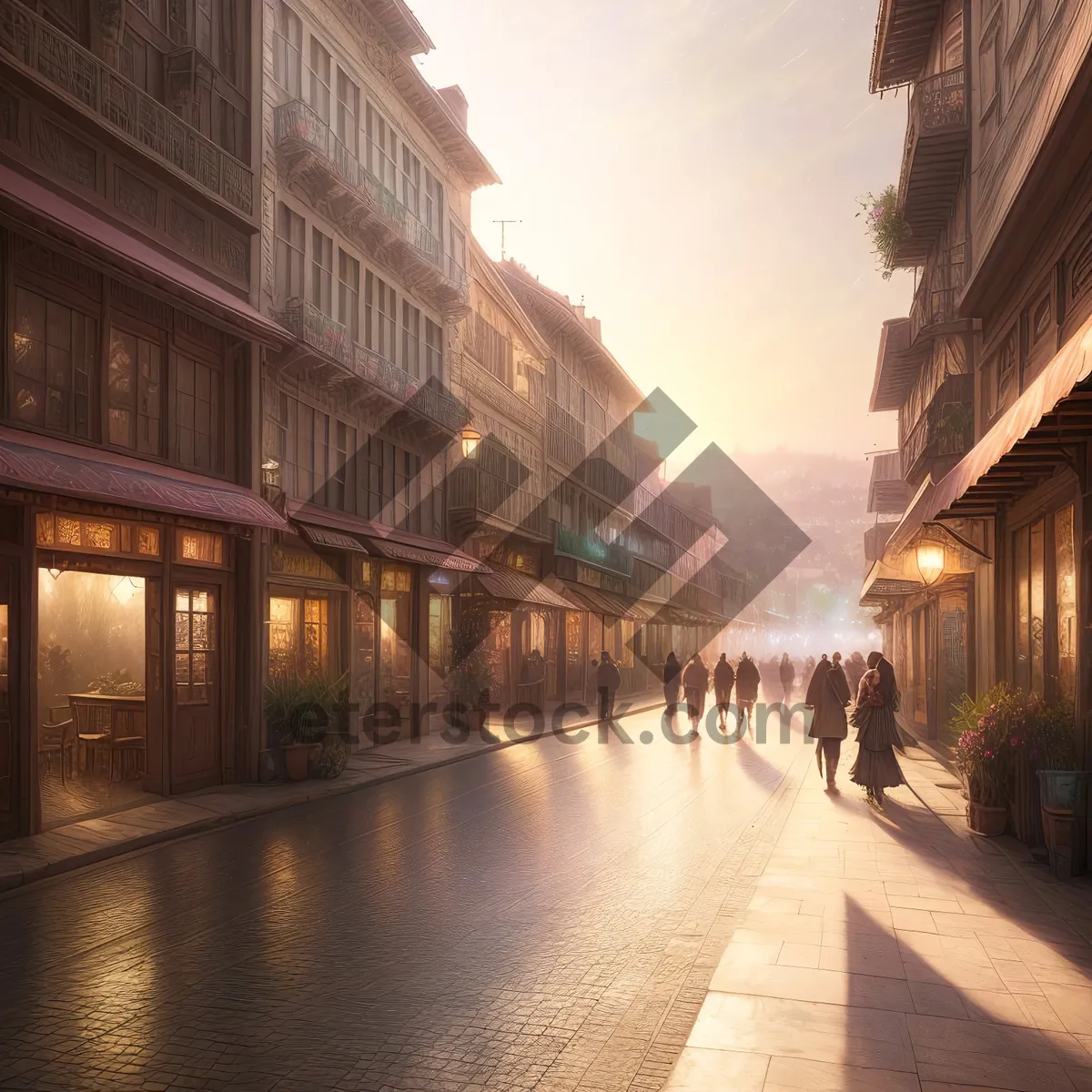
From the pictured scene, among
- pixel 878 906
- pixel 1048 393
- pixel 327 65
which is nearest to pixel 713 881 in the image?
pixel 878 906

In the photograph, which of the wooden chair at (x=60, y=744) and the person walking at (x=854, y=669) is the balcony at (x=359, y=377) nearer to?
the wooden chair at (x=60, y=744)

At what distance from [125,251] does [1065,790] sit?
36.7 ft

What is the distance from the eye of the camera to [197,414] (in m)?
15.5

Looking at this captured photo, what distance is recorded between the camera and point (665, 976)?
6520mm

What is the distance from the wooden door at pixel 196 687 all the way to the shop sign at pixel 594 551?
20.7 metres

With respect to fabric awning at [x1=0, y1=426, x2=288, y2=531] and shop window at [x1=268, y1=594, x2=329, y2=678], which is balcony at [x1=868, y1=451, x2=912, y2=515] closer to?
shop window at [x1=268, y1=594, x2=329, y2=678]

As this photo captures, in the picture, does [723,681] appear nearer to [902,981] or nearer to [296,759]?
[296,759]

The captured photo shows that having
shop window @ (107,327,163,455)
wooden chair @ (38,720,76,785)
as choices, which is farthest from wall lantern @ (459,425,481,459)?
wooden chair @ (38,720,76,785)

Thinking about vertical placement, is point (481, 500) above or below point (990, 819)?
above

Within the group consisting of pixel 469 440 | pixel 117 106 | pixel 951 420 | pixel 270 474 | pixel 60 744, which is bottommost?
pixel 60 744

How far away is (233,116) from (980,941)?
15.4m

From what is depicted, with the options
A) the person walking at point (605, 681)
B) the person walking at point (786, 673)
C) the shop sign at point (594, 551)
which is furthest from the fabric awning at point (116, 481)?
the person walking at point (786, 673)

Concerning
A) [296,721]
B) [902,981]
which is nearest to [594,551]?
[296,721]

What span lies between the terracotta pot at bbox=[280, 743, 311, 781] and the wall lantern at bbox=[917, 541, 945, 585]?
31.2 ft
